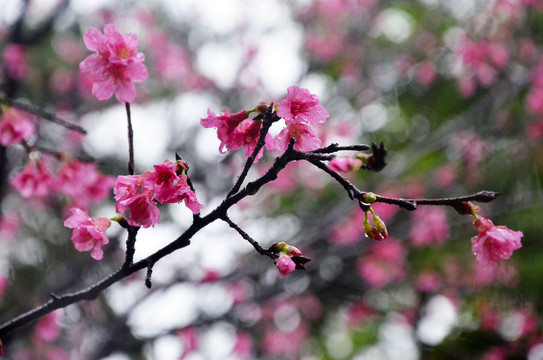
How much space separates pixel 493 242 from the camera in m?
1.38

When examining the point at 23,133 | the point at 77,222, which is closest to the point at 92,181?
the point at 23,133

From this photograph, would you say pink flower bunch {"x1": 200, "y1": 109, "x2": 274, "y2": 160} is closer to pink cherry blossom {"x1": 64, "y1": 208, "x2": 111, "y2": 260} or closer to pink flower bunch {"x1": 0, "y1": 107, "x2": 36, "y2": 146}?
pink cherry blossom {"x1": 64, "y1": 208, "x2": 111, "y2": 260}

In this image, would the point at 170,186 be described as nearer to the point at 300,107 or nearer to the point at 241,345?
the point at 300,107

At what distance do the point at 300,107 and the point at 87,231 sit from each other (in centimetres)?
76

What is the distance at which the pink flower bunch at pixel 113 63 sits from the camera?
5.18 ft

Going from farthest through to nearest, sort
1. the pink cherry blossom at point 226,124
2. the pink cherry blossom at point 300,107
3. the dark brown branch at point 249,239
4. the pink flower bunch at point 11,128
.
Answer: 1. the pink flower bunch at point 11,128
2. the pink cherry blossom at point 226,124
3. the pink cherry blossom at point 300,107
4. the dark brown branch at point 249,239

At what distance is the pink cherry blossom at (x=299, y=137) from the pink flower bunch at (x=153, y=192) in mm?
295

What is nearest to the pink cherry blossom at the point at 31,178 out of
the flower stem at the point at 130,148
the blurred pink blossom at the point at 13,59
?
the flower stem at the point at 130,148

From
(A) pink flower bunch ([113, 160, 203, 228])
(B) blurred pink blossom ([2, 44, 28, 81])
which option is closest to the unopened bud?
(A) pink flower bunch ([113, 160, 203, 228])

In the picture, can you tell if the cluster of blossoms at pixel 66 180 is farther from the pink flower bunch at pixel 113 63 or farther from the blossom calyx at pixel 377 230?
the blossom calyx at pixel 377 230

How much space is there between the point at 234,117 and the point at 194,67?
657 centimetres

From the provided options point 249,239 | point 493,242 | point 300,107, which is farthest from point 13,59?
point 493,242

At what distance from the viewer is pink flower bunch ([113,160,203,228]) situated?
1.24m

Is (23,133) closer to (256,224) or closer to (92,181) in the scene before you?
(92,181)
